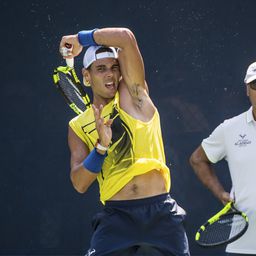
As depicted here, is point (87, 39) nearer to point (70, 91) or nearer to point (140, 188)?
point (70, 91)

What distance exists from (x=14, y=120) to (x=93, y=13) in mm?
1047

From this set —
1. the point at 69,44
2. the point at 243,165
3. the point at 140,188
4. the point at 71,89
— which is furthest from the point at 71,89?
the point at 243,165

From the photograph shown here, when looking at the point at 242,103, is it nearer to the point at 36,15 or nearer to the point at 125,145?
the point at 36,15

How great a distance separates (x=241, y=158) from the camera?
4906mm

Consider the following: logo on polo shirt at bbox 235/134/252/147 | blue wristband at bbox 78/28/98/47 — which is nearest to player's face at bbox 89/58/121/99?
blue wristband at bbox 78/28/98/47

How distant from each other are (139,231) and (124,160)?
1.23 ft

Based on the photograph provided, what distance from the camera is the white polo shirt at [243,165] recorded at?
483 cm

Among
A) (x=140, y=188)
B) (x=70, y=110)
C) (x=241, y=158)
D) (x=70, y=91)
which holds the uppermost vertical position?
(x=70, y=91)

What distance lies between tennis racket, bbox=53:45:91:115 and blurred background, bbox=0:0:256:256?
1691 millimetres

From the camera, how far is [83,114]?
5.04m

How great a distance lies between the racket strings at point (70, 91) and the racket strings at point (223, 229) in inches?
43.9

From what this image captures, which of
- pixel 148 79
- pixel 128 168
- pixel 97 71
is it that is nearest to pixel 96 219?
pixel 128 168

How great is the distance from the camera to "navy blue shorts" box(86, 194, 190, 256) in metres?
4.71

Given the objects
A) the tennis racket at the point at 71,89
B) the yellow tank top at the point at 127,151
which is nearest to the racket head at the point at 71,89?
the tennis racket at the point at 71,89
